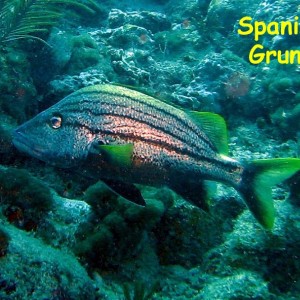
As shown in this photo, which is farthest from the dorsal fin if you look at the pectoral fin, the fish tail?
the pectoral fin

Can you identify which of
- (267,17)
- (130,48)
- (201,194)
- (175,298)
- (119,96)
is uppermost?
(267,17)

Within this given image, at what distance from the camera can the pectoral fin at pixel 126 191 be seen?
208cm

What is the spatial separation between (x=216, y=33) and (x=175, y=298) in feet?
26.5

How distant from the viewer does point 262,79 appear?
21.0 ft

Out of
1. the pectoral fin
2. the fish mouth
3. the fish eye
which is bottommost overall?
the pectoral fin

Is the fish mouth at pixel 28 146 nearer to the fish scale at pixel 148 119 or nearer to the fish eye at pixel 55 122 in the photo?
the fish eye at pixel 55 122

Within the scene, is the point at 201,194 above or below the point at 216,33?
below

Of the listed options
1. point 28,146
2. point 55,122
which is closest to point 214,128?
point 55,122

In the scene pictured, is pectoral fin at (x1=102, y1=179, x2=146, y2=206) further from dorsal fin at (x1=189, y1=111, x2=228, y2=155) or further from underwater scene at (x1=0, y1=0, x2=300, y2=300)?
dorsal fin at (x1=189, y1=111, x2=228, y2=155)

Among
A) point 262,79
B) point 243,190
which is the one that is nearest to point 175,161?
point 243,190

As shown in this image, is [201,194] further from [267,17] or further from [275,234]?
[267,17]

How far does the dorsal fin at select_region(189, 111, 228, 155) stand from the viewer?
2320mm

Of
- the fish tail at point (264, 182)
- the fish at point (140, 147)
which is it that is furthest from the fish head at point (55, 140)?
the fish tail at point (264, 182)

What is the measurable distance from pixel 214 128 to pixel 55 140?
1.14m
